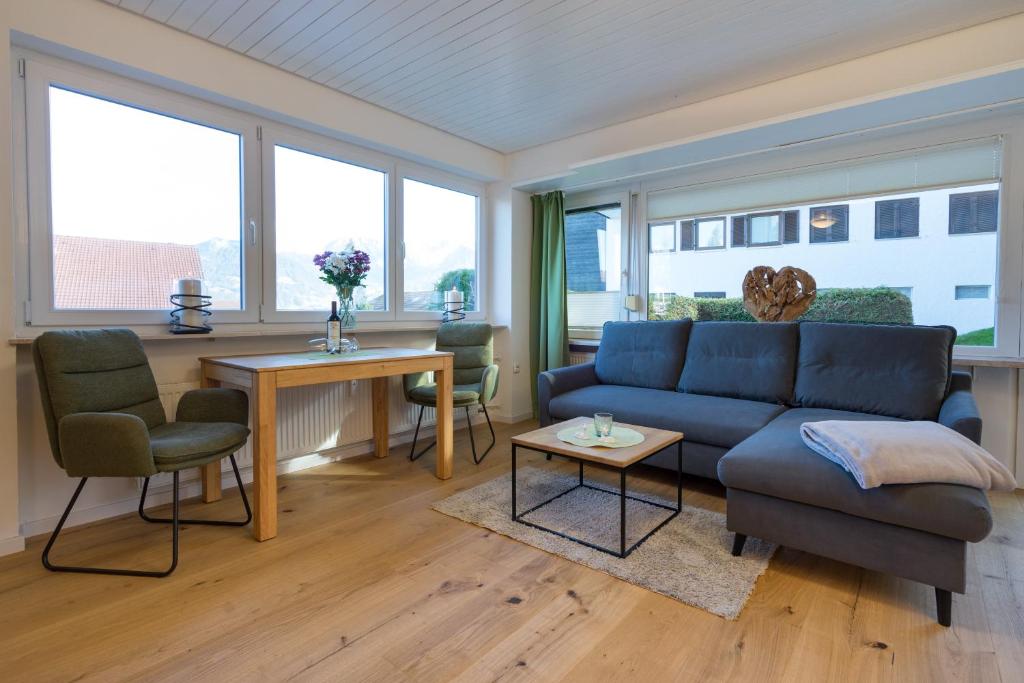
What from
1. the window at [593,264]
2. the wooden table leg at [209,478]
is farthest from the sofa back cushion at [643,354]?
the wooden table leg at [209,478]

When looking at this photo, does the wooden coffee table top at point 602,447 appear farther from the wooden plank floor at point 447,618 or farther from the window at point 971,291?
the window at point 971,291

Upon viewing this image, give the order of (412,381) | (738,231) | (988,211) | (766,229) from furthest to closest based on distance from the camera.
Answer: (738,231) → (766,229) → (412,381) → (988,211)

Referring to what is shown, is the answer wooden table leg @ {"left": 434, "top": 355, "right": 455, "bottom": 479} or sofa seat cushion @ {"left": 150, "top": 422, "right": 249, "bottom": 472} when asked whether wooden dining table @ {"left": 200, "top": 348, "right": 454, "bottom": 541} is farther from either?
sofa seat cushion @ {"left": 150, "top": 422, "right": 249, "bottom": 472}

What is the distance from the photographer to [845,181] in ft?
10.4

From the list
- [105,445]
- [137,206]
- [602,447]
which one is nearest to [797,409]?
[602,447]

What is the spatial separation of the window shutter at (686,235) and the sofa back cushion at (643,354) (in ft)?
2.33

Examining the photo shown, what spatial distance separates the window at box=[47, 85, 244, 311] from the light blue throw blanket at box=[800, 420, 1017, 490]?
310 cm

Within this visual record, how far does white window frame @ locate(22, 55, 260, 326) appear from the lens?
2182mm

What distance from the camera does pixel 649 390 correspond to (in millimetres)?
3363

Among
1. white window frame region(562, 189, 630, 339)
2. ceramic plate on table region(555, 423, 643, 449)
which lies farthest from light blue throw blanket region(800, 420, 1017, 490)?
white window frame region(562, 189, 630, 339)

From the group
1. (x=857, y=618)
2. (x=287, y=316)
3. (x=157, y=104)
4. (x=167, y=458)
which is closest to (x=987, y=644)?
(x=857, y=618)

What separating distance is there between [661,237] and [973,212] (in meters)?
1.88

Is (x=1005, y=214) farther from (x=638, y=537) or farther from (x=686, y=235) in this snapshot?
(x=638, y=537)

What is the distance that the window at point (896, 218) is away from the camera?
299cm
